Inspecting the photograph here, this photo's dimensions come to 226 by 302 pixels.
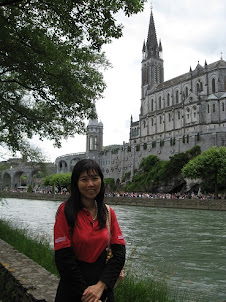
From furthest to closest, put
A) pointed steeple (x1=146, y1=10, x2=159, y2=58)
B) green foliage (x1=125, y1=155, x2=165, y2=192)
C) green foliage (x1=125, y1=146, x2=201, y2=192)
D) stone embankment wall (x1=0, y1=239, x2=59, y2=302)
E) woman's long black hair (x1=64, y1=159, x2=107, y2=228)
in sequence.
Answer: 1. pointed steeple (x1=146, y1=10, x2=159, y2=58)
2. green foliage (x1=125, y1=155, x2=165, y2=192)
3. green foliage (x1=125, y1=146, x2=201, y2=192)
4. stone embankment wall (x1=0, y1=239, x2=59, y2=302)
5. woman's long black hair (x1=64, y1=159, x2=107, y2=228)

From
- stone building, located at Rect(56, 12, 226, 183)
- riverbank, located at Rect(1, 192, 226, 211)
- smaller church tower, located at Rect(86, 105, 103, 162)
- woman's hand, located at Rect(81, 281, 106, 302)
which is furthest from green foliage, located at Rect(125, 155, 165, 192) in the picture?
woman's hand, located at Rect(81, 281, 106, 302)

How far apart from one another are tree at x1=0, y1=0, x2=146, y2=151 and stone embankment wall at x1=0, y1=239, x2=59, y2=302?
4.22m

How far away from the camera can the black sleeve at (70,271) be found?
2203mm

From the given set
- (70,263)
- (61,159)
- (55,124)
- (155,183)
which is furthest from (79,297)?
(61,159)

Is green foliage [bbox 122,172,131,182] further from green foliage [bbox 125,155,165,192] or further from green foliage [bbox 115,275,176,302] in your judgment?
green foliage [bbox 115,275,176,302]

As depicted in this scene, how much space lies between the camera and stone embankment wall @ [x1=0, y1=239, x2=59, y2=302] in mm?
3379

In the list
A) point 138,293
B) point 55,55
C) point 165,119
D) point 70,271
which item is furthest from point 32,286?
point 165,119

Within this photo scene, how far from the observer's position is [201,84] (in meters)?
67.3

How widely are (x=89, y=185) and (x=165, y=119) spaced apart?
68.8 metres

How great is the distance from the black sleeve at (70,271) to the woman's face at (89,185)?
465 millimetres

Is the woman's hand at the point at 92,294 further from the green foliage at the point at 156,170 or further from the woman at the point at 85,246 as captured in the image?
the green foliage at the point at 156,170

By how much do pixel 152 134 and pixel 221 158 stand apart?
37.0 meters

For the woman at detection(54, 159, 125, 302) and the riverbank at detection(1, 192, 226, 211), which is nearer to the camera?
the woman at detection(54, 159, 125, 302)

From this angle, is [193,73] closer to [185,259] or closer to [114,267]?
[185,259]
